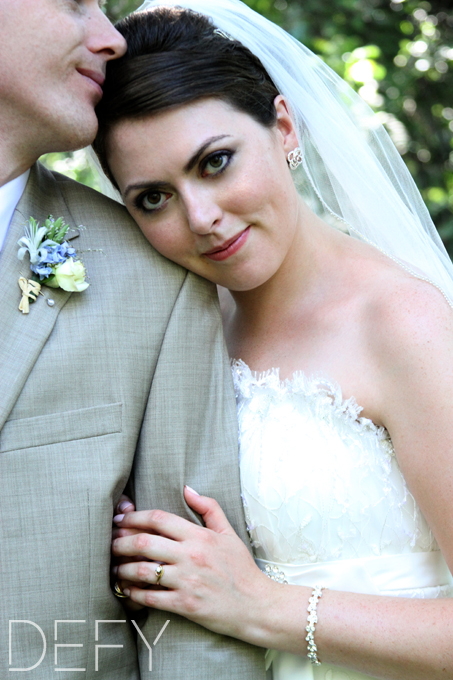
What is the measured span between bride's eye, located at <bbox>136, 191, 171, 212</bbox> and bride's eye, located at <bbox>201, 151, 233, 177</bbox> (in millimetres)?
163

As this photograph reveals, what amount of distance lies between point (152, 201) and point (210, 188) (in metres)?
0.23

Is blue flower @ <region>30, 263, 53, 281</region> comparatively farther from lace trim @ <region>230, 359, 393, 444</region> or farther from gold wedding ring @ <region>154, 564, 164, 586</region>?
gold wedding ring @ <region>154, 564, 164, 586</region>

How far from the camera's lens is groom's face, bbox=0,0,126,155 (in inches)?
88.2

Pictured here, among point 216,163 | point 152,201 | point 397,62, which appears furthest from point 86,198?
point 397,62

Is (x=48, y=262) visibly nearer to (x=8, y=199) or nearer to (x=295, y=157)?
(x=8, y=199)

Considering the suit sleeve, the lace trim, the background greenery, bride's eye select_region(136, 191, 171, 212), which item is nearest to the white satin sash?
the suit sleeve

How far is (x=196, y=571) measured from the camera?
2.04 metres

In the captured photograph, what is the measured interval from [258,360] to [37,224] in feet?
2.98

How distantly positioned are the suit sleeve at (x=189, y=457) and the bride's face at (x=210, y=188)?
22 centimetres

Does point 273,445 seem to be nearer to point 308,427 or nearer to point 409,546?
point 308,427

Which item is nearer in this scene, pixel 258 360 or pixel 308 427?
pixel 308 427

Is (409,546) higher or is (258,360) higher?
(258,360)

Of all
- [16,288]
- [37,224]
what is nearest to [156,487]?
[16,288]

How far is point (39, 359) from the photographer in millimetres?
2084
